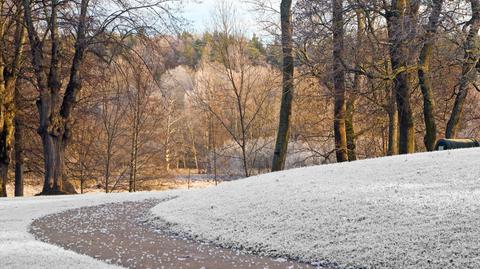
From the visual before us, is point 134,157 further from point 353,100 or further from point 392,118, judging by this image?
point 392,118

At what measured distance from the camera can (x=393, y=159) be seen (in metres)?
13.2

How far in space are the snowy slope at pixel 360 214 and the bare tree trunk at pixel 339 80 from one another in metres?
5.49

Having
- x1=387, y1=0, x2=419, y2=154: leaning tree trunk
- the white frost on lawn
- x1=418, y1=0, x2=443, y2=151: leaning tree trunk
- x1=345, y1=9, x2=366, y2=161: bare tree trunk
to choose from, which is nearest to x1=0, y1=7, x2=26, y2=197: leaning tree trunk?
the white frost on lawn

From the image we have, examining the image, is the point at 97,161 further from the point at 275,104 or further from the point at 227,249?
the point at 227,249

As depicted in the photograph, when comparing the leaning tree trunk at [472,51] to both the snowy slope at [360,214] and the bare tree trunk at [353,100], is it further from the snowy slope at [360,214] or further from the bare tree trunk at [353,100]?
the snowy slope at [360,214]

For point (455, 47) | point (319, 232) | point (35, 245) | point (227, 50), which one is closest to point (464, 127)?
point (455, 47)

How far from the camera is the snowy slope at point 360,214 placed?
7195 mm

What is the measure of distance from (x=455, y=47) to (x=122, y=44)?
37.4ft

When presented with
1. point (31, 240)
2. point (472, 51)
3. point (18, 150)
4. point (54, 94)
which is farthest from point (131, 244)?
point (18, 150)

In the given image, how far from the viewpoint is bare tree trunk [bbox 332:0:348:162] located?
1759cm

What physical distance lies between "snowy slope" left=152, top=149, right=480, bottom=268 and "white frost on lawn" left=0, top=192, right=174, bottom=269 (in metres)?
2.58

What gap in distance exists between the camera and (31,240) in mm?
9344

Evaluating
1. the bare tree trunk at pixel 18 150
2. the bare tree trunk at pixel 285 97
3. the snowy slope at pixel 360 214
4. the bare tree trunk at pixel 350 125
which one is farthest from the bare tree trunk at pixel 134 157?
the snowy slope at pixel 360 214

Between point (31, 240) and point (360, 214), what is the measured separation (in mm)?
5668
